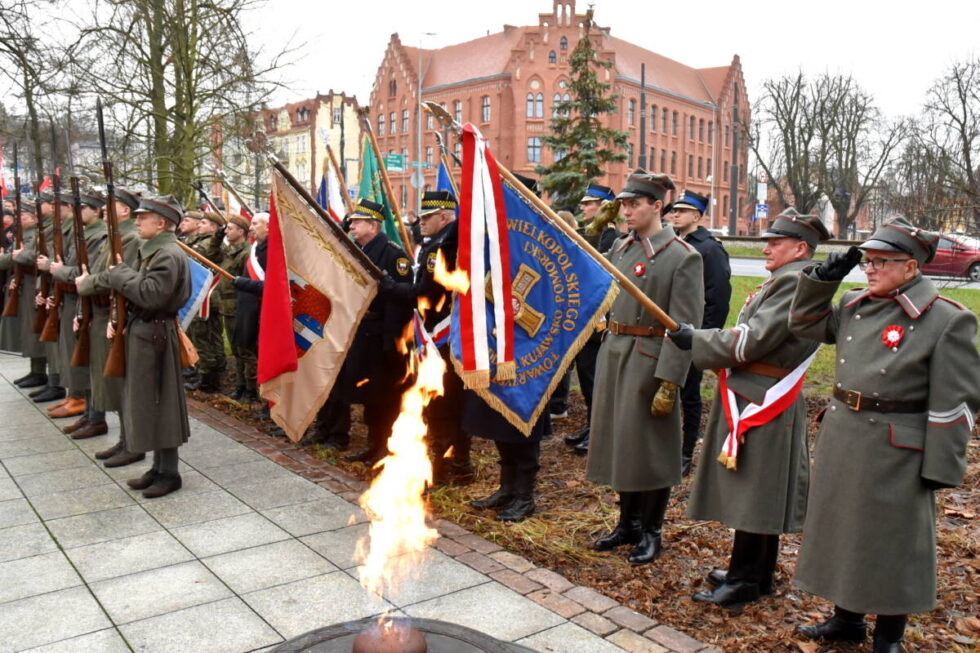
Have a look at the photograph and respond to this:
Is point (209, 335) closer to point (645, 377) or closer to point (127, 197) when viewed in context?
point (127, 197)

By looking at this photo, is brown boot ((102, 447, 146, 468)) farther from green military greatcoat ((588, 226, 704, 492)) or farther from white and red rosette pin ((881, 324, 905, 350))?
white and red rosette pin ((881, 324, 905, 350))

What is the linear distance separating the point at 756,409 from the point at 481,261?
1.72 meters

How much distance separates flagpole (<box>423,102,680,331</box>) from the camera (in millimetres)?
4324

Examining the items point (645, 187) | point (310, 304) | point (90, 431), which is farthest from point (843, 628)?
point (90, 431)

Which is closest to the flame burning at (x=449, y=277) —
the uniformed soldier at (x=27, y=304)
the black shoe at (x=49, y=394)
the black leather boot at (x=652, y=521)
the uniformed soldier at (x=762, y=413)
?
the uniformed soldier at (x=762, y=413)

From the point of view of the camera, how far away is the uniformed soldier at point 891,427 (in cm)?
330

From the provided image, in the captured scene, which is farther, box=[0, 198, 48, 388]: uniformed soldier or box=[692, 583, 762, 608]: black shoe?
box=[0, 198, 48, 388]: uniformed soldier

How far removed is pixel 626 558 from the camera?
4.87 m

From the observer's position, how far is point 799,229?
4031 mm

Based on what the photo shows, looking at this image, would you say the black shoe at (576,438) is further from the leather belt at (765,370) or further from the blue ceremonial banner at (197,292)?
the blue ceremonial banner at (197,292)

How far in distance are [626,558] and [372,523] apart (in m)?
1.62

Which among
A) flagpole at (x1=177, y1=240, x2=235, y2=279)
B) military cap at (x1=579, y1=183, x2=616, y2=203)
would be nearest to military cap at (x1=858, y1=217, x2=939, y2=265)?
A: military cap at (x1=579, y1=183, x2=616, y2=203)

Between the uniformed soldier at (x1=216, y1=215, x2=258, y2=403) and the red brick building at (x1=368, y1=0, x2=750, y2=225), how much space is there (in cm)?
4358

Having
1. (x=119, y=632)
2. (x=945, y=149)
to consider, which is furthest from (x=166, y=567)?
(x=945, y=149)
